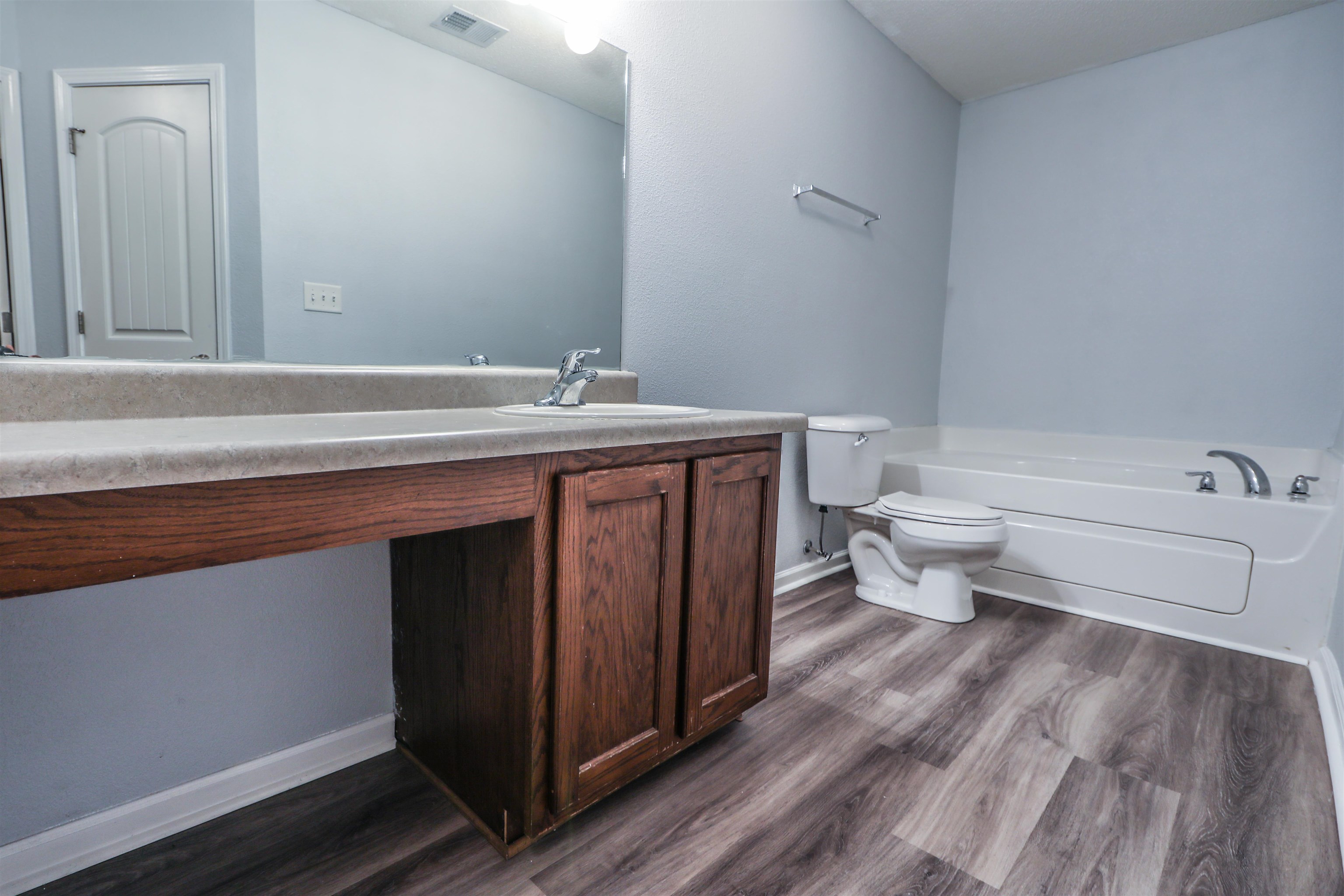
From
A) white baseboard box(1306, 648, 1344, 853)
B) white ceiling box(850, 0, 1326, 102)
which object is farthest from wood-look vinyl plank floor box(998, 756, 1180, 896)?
white ceiling box(850, 0, 1326, 102)

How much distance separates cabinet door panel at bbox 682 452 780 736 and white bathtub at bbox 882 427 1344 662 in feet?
5.00

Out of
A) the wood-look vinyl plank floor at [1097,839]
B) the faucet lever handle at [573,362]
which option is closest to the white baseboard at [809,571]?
the wood-look vinyl plank floor at [1097,839]

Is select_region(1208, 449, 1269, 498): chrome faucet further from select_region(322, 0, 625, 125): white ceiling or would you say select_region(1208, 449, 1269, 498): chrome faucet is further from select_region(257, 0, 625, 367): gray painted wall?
select_region(322, 0, 625, 125): white ceiling

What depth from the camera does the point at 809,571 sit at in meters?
2.66

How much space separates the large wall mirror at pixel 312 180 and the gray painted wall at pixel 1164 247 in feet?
7.91

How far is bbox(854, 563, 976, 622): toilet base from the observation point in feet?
7.48

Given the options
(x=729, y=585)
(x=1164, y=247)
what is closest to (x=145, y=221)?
(x=729, y=585)

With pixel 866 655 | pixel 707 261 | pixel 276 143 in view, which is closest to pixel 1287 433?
pixel 866 655

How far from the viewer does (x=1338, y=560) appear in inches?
77.8

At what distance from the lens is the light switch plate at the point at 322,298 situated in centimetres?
124

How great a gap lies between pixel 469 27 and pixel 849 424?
1.69 m

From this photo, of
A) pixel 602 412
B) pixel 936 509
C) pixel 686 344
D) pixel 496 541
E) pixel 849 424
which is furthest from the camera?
pixel 849 424

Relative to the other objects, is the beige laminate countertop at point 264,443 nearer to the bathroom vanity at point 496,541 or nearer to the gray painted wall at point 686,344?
the bathroom vanity at point 496,541

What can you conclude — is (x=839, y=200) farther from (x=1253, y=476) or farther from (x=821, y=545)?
(x=1253, y=476)
